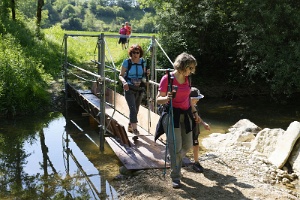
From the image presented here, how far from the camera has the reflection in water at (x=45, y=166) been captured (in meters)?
6.57

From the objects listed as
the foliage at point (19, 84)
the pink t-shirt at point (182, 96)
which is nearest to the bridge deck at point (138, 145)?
the pink t-shirt at point (182, 96)

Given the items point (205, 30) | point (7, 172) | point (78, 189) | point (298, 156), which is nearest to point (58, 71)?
point (205, 30)

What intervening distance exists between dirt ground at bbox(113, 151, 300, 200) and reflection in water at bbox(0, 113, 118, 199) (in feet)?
1.53

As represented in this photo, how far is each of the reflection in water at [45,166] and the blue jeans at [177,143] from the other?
3.91 ft

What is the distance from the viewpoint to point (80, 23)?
109m

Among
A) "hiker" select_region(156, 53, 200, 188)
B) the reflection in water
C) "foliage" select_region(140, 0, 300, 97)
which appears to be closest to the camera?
"hiker" select_region(156, 53, 200, 188)

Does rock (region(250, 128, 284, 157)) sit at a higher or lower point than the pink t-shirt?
lower

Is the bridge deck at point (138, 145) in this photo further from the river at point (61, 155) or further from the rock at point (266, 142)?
the rock at point (266, 142)

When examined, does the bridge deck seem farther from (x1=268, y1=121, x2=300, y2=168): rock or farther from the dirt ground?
(x1=268, y1=121, x2=300, y2=168): rock

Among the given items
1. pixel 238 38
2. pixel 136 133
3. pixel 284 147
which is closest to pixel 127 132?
pixel 136 133

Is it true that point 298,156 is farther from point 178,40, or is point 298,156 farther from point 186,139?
point 178,40

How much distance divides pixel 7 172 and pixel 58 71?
33.4ft

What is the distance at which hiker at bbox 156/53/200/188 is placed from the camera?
17.5 feet

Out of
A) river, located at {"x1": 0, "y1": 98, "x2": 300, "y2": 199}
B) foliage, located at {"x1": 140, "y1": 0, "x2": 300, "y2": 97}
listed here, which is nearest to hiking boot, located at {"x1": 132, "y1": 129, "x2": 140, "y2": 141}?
river, located at {"x1": 0, "y1": 98, "x2": 300, "y2": 199}
